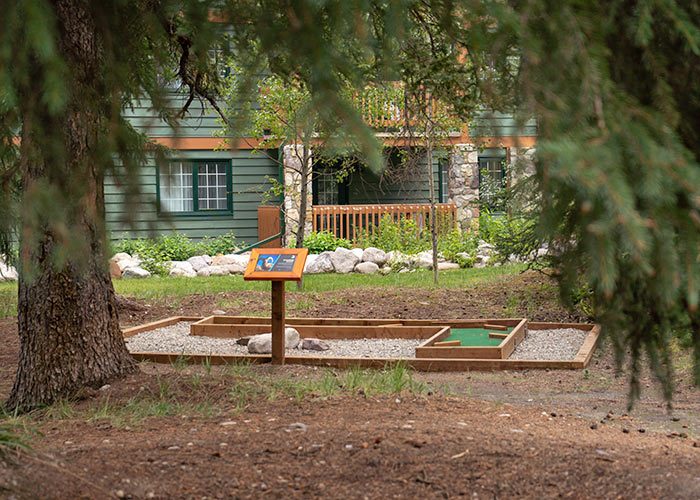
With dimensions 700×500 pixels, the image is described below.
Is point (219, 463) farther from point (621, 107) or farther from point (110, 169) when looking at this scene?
point (621, 107)

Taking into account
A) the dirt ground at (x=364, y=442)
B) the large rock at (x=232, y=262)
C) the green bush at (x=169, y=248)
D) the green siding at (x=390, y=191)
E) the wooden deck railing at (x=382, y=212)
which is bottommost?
the dirt ground at (x=364, y=442)

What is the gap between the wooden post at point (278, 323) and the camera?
20.5 ft

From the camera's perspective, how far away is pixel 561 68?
1809 millimetres

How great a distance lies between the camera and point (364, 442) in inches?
141

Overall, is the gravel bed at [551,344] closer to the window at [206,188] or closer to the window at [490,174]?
the window at [490,174]

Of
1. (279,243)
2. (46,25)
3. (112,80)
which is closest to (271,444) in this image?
(112,80)

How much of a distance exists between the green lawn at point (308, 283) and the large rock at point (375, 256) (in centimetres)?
77

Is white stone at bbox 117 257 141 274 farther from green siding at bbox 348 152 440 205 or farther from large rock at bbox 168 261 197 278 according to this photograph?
green siding at bbox 348 152 440 205

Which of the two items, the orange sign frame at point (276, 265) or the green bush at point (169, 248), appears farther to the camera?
the green bush at point (169, 248)

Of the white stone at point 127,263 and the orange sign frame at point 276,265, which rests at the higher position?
the orange sign frame at point 276,265

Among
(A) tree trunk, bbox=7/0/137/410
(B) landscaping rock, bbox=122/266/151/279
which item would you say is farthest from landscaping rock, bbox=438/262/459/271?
(A) tree trunk, bbox=7/0/137/410

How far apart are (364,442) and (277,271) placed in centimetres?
275

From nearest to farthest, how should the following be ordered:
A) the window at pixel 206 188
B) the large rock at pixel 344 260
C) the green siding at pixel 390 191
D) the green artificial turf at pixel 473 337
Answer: the green artificial turf at pixel 473 337 < the large rock at pixel 344 260 < the window at pixel 206 188 < the green siding at pixel 390 191

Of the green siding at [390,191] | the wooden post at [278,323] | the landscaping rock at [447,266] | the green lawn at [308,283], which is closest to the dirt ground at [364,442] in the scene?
the wooden post at [278,323]
